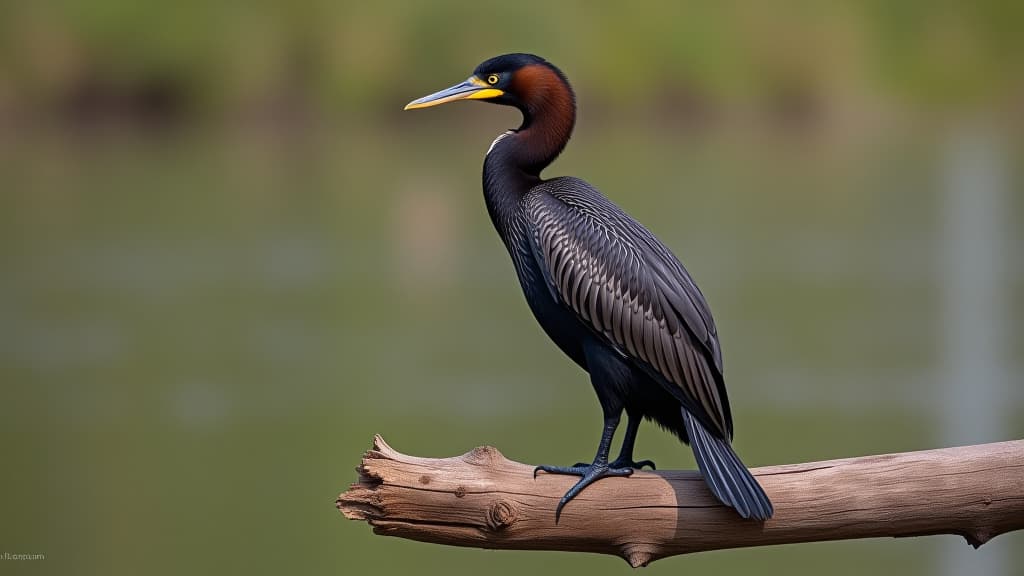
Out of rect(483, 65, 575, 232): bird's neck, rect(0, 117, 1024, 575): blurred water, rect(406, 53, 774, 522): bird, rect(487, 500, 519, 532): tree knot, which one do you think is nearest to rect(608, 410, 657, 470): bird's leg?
rect(406, 53, 774, 522): bird

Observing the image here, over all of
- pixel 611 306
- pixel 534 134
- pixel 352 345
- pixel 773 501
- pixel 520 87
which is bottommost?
pixel 352 345

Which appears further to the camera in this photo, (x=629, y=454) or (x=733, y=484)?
(x=629, y=454)

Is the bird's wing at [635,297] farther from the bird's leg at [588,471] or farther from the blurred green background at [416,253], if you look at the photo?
the blurred green background at [416,253]

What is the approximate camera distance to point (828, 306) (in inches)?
476

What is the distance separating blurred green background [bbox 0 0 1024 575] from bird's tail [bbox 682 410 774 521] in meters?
4.33

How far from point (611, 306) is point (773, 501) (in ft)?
1.85

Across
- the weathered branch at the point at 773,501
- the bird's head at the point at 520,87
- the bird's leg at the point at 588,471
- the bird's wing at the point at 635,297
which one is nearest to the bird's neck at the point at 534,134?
the bird's head at the point at 520,87

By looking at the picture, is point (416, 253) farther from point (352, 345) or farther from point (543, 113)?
point (543, 113)

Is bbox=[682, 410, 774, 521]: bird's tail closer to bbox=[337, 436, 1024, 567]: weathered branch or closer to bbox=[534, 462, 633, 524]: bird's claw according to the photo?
bbox=[337, 436, 1024, 567]: weathered branch

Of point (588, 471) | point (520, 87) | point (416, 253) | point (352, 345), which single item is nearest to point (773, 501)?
point (588, 471)

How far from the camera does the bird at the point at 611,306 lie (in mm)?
3396

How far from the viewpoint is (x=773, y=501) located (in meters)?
3.17

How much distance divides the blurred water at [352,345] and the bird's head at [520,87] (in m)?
3.81

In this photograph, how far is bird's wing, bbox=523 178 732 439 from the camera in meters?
3.41
